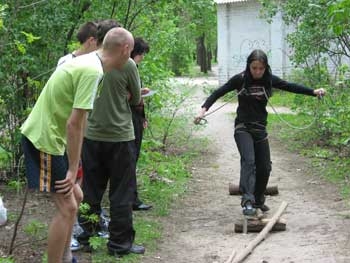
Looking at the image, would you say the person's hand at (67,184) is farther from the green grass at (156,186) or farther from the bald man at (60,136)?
the green grass at (156,186)

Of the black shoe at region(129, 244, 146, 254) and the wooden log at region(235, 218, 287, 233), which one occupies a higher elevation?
the black shoe at region(129, 244, 146, 254)

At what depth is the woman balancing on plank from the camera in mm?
6664

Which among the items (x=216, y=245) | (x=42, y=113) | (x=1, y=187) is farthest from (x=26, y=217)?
(x=42, y=113)

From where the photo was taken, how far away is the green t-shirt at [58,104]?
4414mm

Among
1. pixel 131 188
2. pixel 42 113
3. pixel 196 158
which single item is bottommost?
pixel 196 158

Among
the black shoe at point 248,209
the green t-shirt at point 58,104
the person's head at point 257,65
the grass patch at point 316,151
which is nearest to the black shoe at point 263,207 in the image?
the black shoe at point 248,209

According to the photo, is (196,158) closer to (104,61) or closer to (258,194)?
(258,194)

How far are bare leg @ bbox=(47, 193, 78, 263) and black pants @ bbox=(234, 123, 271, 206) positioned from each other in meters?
2.49

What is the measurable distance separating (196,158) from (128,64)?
6.03m

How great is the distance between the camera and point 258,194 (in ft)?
23.1

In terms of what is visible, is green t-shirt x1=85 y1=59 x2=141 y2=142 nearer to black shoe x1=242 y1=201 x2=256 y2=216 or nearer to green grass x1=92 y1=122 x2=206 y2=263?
green grass x1=92 y1=122 x2=206 y2=263

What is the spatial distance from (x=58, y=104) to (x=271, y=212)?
3.60 metres

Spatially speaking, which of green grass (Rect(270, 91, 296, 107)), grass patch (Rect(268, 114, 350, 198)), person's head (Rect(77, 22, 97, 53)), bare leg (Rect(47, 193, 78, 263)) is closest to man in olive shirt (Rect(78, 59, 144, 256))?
person's head (Rect(77, 22, 97, 53))

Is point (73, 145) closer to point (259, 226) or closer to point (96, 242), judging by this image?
point (96, 242)
